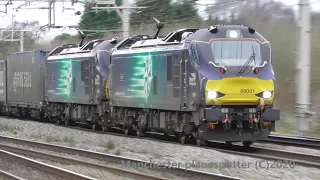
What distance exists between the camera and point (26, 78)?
28703 millimetres

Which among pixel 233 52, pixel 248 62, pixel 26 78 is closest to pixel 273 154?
pixel 248 62

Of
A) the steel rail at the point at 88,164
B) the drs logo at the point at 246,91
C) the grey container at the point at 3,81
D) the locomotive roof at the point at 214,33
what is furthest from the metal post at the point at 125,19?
the drs logo at the point at 246,91

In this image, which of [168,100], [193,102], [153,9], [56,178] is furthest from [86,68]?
[153,9]

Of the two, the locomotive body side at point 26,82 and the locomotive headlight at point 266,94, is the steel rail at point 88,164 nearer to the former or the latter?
the locomotive headlight at point 266,94

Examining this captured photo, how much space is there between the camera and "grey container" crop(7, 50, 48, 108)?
2684cm

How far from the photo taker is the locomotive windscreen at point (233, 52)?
14445 millimetres

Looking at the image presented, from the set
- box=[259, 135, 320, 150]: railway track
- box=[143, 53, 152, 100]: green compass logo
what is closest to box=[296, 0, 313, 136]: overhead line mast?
box=[259, 135, 320, 150]: railway track

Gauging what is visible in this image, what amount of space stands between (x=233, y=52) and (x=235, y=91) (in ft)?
3.77

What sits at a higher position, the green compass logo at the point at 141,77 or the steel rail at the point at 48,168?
the green compass logo at the point at 141,77

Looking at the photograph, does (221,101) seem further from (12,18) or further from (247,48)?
(12,18)

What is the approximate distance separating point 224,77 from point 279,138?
4903mm

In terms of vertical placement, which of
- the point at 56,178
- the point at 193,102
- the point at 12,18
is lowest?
the point at 56,178

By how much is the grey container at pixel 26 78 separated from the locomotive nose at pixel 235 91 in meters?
14.2

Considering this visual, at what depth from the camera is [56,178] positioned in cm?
1070
